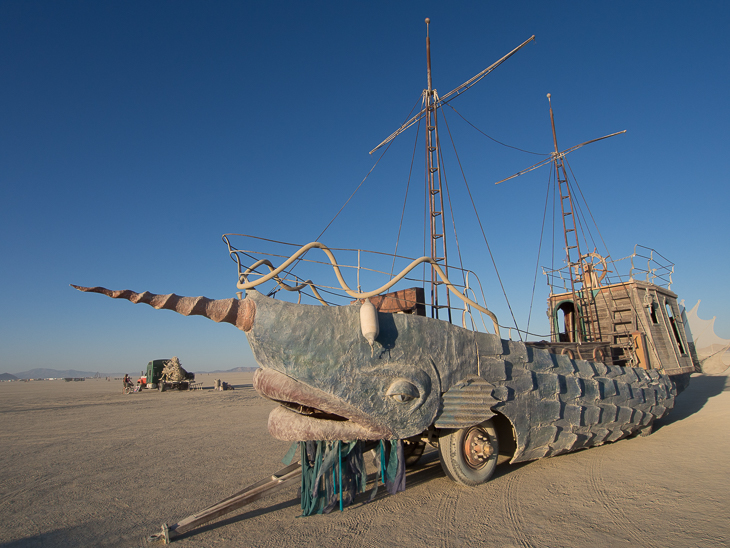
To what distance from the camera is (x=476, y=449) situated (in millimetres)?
5543

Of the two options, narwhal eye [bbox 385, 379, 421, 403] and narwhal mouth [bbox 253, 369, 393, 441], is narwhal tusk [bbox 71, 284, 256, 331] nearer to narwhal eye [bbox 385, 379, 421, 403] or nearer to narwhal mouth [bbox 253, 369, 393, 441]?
narwhal mouth [bbox 253, 369, 393, 441]

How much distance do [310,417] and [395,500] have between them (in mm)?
1560

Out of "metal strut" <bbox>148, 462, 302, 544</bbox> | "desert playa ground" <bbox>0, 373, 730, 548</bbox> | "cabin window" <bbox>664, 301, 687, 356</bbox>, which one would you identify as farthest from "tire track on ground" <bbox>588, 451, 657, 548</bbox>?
"cabin window" <bbox>664, 301, 687, 356</bbox>

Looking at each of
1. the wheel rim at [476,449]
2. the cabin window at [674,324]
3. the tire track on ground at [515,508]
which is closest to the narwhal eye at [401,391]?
the wheel rim at [476,449]

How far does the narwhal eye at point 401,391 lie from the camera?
4746mm

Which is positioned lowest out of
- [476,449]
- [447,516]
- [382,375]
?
[447,516]

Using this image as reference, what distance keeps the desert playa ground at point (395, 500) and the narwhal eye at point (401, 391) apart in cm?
130

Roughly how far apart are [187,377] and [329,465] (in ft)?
91.2

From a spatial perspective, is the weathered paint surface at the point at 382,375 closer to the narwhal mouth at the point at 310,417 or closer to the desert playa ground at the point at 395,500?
the narwhal mouth at the point at 310,417

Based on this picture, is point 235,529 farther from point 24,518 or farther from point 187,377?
point 187,377

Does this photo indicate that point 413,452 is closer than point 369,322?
No

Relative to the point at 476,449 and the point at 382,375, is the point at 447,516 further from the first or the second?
the point at 382,375

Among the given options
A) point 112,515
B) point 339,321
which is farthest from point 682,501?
point 112,515

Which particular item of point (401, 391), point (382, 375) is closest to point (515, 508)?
point (401, 391)
